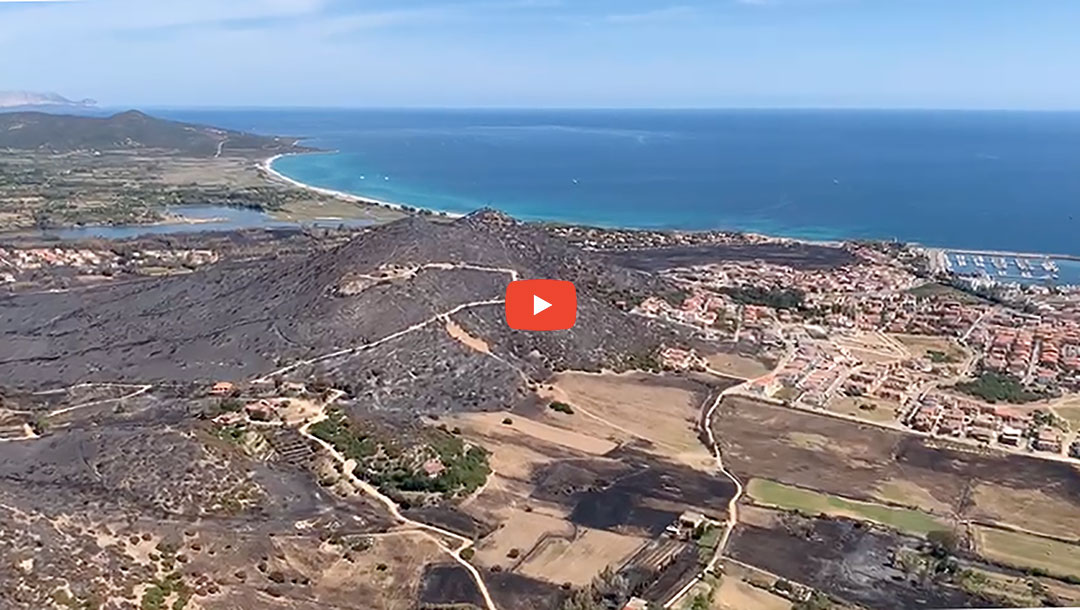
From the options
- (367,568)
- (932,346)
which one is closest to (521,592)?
(367,568)

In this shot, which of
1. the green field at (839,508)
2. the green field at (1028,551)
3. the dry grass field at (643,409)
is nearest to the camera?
the green field at (1028,551)

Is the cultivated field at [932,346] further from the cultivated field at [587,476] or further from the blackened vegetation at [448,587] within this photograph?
the blackened vegetation at [448,587]

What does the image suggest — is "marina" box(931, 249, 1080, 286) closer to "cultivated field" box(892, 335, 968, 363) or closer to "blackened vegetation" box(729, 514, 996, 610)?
"cultivated field" box(892, 335, 968, 363)

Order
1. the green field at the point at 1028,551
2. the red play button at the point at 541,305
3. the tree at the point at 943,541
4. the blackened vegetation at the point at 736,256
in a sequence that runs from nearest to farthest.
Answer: the green field at the point at 1028,551
the tree at the point at 943,541
the red play button at the point at 541,305
the blackened vegetation at the point at 736,256

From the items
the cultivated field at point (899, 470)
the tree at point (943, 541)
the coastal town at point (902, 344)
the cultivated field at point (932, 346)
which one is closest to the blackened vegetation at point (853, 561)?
the tree at point (943, 541)

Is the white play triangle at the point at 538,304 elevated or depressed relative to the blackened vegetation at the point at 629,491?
elevated

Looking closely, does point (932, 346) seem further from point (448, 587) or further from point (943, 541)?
point (448, 587)

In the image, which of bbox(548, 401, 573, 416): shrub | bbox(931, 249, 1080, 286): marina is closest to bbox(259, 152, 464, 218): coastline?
bbox(931, 249, 1080, 286): marina
